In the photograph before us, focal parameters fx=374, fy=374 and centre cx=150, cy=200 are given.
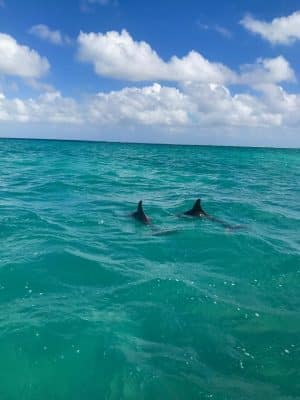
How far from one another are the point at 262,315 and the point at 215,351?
1767 millimetres

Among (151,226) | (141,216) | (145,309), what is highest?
(141,216)

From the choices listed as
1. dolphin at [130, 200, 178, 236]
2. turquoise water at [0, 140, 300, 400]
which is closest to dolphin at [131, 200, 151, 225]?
dolphin at [130, 200, 178, 236]

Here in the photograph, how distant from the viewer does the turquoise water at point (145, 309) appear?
19.9 ft

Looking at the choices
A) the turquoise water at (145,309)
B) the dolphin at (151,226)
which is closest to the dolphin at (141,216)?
the dolphin at (151,226)

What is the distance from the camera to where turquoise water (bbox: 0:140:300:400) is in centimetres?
608

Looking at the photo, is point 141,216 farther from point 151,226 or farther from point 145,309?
point 145,309

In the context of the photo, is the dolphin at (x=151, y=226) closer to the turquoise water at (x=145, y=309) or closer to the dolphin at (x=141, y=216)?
the dolphin at (x=141, y=216)

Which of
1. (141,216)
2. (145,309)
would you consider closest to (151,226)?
(141,216)

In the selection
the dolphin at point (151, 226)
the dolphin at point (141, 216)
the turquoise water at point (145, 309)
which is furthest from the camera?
the dolphin at point (141, 216)

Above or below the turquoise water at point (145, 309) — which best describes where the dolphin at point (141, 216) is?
above

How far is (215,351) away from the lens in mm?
6805

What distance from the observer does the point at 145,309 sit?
8.16 meters

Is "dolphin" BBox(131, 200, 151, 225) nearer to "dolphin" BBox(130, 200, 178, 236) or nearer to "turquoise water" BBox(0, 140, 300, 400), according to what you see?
"dolphin" BBox(130, 200, 178, 236)

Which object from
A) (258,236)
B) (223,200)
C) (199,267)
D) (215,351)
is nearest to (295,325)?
(215,351)
